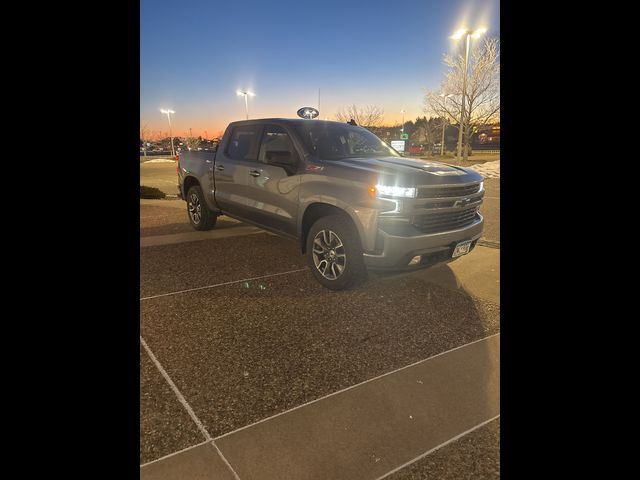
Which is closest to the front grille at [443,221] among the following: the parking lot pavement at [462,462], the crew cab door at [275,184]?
the crew cab door at [275,184]

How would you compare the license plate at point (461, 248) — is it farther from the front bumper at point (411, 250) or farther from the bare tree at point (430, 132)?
the bare tree at point (430, 132)

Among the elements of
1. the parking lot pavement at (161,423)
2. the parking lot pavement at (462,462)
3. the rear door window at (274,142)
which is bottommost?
the parking lot pavement at (161,423)

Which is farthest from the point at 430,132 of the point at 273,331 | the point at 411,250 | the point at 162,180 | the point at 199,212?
the point at 273,331

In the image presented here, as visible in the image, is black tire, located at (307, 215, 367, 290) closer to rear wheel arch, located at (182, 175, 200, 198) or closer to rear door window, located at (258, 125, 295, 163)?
rear door window, located at (258, 125, 295, 163)

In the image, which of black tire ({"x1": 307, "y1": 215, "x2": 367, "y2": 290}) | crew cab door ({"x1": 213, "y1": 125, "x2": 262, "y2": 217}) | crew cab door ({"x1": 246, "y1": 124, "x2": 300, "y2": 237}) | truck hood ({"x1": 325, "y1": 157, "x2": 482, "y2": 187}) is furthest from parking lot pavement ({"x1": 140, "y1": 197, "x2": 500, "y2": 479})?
truck hood ({"x1": 325, "y1": 157, "x2": 482, "y2": 187})

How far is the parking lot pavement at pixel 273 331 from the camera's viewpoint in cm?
233

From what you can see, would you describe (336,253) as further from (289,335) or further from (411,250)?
(289,335)

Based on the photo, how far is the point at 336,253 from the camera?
415 cm

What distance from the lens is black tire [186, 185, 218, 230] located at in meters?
6.71

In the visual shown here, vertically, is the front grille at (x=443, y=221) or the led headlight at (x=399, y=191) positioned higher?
the led headlight at (x=399, y=191)

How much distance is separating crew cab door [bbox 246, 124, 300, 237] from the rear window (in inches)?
5.5

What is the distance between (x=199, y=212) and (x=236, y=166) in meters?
1.71

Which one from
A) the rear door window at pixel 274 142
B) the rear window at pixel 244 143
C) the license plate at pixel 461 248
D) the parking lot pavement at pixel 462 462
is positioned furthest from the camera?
the rear window at pixel 244 143
